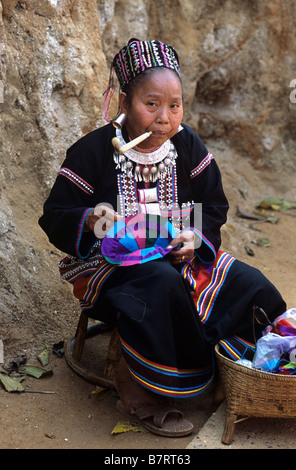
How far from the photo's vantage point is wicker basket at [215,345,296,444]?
2684mm

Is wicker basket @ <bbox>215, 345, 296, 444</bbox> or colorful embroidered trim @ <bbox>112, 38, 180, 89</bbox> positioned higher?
colorful embroidered trim @ <bbox>112, 38, 180, 89</bbox>

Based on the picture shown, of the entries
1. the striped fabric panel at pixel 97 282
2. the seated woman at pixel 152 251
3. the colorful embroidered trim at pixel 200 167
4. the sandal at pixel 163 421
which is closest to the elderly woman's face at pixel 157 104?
the seated woman at pixel 152 251

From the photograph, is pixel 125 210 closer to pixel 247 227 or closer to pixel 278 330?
pixel 278 330

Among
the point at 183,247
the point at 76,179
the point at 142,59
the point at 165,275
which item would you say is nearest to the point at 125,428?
the point at 165,275

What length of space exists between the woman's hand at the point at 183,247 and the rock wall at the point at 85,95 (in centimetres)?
110

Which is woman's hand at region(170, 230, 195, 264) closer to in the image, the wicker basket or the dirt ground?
the wicker basket

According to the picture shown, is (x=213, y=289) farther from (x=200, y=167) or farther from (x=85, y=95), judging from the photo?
(x=85, y=95)

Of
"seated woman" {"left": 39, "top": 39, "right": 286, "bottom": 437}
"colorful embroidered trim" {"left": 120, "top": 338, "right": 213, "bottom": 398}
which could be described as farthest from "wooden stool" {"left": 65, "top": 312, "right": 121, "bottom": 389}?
"colorful embroidered trim" {"left": 120, "top": 338, "right": 213, "bottom": 398}

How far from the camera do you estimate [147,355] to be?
2.79 meters

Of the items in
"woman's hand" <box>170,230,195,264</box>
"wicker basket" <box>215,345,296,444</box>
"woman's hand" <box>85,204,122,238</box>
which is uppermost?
"woman's hand" <box>85,204,122,238</box>

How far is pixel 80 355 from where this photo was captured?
11.3ft

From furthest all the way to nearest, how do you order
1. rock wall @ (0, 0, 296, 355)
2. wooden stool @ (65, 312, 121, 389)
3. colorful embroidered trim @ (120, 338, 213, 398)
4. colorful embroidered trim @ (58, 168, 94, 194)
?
rock wall @ (0, 0, 296, 355) → wooden stool @ (65, 312, 121, 389) → colorful embroidered trim @ (58, 168, 94, 194) → colorful embroidered trim @ (120, 338, 213, 398)

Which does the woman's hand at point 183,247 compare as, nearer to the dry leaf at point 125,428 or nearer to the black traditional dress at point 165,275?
the black traditional dress at point 165,275

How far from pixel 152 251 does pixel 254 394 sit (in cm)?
81
